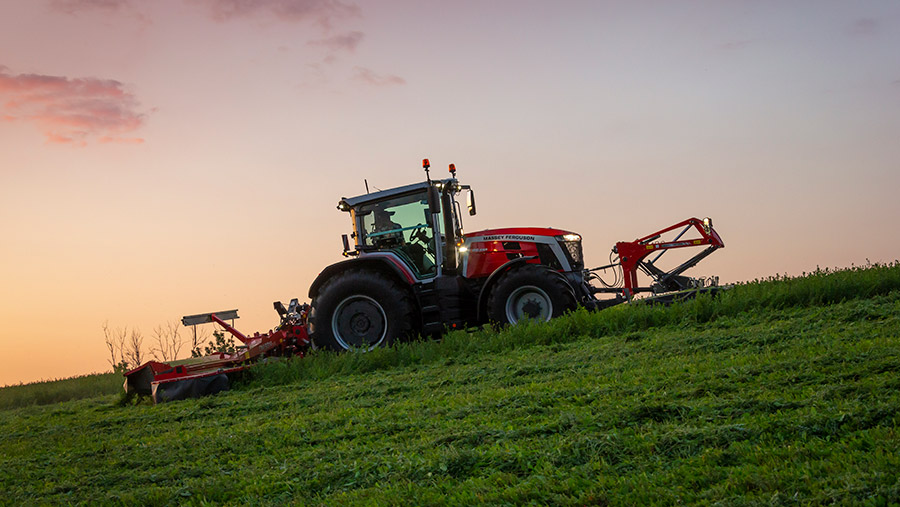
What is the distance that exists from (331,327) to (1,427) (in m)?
4.43

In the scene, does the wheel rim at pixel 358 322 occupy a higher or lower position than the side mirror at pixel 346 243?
lower

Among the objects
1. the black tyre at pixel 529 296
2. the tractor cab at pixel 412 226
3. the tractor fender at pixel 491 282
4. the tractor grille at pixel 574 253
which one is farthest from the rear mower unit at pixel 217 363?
the tractor grille at pixel 574 253

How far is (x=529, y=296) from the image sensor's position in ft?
37.9

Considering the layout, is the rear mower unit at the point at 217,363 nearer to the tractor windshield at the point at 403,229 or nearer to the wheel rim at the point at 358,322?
the wheel rim at the point at 358,322

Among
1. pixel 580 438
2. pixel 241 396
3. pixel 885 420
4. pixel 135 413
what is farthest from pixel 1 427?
pixel 885 420

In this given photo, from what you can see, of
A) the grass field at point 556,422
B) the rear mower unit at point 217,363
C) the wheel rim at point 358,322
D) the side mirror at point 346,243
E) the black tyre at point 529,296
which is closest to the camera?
the grass field at point 556,422

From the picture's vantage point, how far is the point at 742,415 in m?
5.09

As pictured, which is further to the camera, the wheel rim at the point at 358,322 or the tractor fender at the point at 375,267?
the wheel rim at the point at 358,322

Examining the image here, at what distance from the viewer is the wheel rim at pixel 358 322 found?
39.2 feet

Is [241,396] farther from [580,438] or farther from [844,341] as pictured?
[844,341]

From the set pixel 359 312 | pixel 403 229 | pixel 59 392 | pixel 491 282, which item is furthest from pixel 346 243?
pixel 59 392

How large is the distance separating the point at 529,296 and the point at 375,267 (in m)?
2.31

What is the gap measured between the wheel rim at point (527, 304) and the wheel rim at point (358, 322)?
186 centimetres

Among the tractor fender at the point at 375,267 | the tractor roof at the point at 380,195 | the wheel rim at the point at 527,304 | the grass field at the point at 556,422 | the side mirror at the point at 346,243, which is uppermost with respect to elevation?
the tractor roof at the point at 380,195
